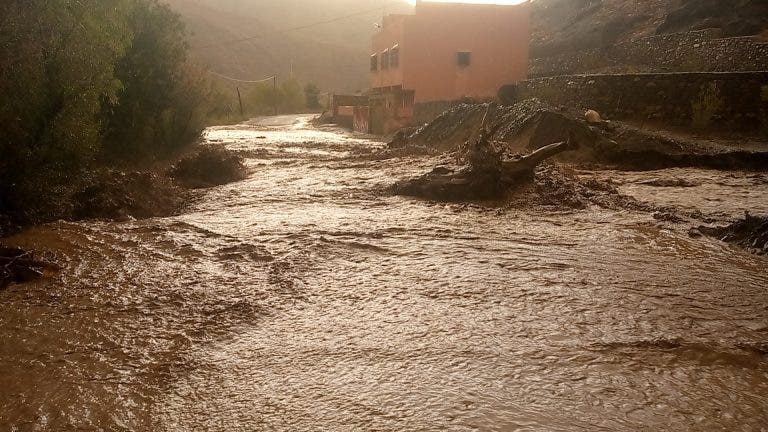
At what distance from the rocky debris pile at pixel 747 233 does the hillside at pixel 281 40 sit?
198 feet

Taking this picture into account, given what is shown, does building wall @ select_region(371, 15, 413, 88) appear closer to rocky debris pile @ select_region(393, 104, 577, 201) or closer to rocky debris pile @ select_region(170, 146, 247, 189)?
rocky debris pile @ select_region(170, 146, 247, 189)

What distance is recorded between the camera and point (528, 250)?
215 inches

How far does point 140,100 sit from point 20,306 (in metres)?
8.45

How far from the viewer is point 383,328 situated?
357cm

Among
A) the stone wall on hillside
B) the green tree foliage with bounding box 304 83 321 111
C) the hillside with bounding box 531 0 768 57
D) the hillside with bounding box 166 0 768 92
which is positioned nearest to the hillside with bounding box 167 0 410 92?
the hillside with bounding box 166 0 768 92

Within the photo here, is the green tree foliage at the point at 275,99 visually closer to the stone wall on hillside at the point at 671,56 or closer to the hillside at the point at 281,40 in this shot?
the hillside at the point at 281,40

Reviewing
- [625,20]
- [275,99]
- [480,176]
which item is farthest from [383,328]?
[275,99]

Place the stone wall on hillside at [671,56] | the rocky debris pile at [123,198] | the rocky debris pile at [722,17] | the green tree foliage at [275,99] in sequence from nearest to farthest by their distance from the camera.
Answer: the rocky debris pile at [123,198] → the stone wall on hillside at [671,56] → the rocky debris pile at [722,17] → the green tree foliage at [275,99]

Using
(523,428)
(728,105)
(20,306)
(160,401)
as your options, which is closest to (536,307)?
(523,428)

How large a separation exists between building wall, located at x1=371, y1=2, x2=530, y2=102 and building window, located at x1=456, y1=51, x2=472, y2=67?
0.37ft

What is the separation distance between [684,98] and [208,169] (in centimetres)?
1034

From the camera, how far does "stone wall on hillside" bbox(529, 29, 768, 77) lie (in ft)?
59.7

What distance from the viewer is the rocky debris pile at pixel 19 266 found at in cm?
425

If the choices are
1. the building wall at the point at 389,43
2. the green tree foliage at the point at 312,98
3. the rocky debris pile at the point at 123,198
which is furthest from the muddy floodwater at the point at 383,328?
the green tree foliage at the point at 312,98
